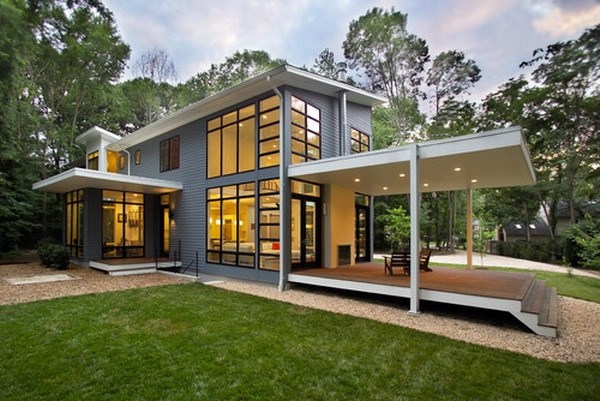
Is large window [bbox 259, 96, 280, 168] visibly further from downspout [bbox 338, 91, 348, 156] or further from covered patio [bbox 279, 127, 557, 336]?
downspout [bbox 338, 91, 348, 156]

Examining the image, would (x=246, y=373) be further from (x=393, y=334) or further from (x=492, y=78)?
(x=492, y=78)

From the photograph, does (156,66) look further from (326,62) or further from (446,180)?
(446,180)

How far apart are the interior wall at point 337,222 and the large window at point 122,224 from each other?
8040 mm

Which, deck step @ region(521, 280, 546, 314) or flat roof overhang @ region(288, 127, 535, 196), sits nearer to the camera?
deck step @ region(521, 280, 546, 314)

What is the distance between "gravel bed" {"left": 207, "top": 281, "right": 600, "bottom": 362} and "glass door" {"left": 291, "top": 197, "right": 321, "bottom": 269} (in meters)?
1.13

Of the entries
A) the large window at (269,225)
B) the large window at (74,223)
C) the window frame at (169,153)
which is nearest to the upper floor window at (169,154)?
the window frame at (169,153)

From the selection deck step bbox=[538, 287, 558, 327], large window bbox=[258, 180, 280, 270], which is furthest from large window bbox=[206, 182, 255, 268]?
deck step bbox=[538, 287, 558, 327]

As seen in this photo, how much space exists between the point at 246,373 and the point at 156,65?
88.1 feet

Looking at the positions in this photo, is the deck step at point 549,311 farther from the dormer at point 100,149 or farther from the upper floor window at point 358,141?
the dormer at point 100,149

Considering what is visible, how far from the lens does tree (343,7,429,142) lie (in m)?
18.5

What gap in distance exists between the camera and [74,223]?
1308 centimetres

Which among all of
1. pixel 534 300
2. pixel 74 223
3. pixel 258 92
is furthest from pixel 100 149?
pixel 534 300

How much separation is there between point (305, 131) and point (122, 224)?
842 cm

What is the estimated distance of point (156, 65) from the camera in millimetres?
24781
